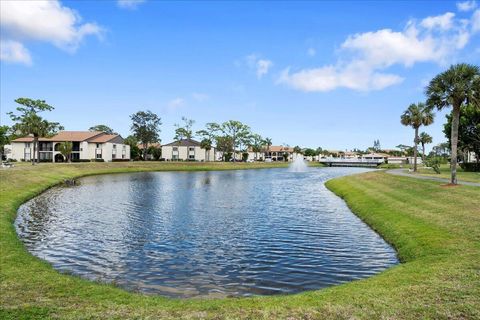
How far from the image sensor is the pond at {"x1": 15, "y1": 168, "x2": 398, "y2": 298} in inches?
645

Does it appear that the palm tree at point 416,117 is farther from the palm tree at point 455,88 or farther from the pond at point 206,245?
the pond at point 206,245

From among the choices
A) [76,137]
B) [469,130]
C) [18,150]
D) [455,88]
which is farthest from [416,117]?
[18,150]

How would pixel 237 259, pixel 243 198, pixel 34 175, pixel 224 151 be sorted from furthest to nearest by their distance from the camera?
1. pixel 224 151
2. pixel 34 175
3. pixel 243 198
4. pixel 237 259

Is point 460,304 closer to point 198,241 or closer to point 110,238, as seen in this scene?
point 198,241

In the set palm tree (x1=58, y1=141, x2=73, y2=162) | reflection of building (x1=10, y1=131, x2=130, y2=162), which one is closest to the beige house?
reflection of building (x1=10, y1=131, x2=130, y2=162)

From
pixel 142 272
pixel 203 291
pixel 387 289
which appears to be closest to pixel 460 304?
pixel 387 289

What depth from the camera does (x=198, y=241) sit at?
23547 mm

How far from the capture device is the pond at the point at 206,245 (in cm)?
1638

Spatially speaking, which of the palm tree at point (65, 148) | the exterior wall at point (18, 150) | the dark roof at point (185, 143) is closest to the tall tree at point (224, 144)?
the dark roof at point (185, 143)

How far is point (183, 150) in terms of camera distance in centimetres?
17712

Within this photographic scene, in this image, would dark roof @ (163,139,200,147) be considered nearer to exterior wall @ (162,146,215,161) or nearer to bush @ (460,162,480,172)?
exterior wall @ (162,146,215,161)

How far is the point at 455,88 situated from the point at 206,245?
3212 cm

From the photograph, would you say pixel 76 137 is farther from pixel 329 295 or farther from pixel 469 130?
pixel 329 295

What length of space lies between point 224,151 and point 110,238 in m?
167
